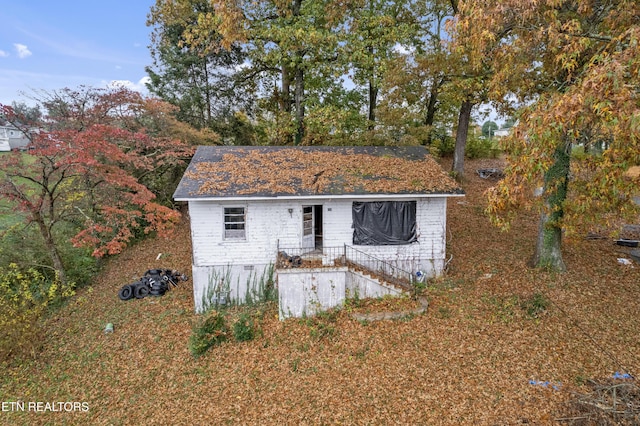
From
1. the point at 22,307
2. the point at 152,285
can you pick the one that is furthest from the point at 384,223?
the point at 22,307

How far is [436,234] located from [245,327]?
7.08 meters

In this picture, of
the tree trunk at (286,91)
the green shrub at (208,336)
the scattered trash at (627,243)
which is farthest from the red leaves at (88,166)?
the scattered trash at (627,243)

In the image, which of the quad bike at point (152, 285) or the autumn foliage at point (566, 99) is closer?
the autumn foliage at point (566, 99)

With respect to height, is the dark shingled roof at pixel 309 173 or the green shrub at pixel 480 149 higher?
the green shrub at pixel 480 149

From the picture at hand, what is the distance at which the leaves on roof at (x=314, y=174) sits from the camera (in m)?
10.7

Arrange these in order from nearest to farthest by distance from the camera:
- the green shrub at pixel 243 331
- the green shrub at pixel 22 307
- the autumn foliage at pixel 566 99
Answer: the autumn foliage at pixel 566 99
the green shrub at pixel 22 307
the green shrub at pixel 243 331

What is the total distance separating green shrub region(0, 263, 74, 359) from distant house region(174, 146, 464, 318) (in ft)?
15.1

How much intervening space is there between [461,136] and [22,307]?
22.1 m

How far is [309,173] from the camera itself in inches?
463

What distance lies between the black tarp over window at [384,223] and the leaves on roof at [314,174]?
0.70 metres

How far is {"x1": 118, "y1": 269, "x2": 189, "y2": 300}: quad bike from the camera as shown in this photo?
41.2 feet

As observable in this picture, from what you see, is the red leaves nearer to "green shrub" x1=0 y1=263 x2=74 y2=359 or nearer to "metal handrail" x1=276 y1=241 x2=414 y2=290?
"green shrub" x1=0 y1=263 x2=74 y2=359

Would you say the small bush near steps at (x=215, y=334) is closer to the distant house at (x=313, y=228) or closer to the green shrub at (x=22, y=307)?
the distant house at (x=313, y=228)

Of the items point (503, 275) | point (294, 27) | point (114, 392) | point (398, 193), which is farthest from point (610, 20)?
point (114, 392)
